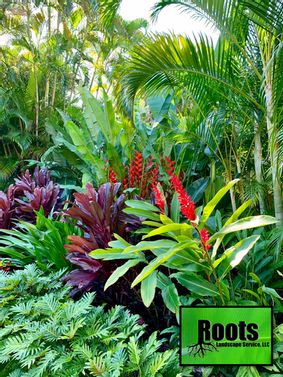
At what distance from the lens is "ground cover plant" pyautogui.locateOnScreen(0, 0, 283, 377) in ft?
4.39

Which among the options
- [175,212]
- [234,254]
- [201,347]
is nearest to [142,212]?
[175,212]

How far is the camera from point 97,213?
73.7 inches

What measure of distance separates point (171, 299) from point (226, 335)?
26cm

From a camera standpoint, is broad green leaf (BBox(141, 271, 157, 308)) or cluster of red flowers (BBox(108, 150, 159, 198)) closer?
broad green leaf (BBox(141, 271, 157, 308))

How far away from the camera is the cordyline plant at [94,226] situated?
175 cm

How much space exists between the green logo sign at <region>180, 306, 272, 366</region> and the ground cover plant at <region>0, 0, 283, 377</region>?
0.05 metres

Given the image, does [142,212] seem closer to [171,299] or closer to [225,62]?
[171,299]

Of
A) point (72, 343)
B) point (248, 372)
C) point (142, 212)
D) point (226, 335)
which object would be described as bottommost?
point (248, 372)

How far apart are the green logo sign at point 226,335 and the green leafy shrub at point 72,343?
0.34 ft

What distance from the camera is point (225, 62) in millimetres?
2328

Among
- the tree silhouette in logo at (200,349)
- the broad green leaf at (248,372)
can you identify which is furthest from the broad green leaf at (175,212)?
the broad green leaf at (248,372)

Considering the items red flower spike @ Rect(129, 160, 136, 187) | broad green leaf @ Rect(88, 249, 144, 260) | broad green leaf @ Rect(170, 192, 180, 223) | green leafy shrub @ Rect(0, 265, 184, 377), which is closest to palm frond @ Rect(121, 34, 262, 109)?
red flower spike @ Rect(129, 160, 136, 187)

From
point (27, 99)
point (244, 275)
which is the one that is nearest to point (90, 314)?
point (244, 275)

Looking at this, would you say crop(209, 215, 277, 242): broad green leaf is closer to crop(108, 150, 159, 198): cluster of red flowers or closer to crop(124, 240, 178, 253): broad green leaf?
crop(124, 240, 178, 253): broad green leaf
